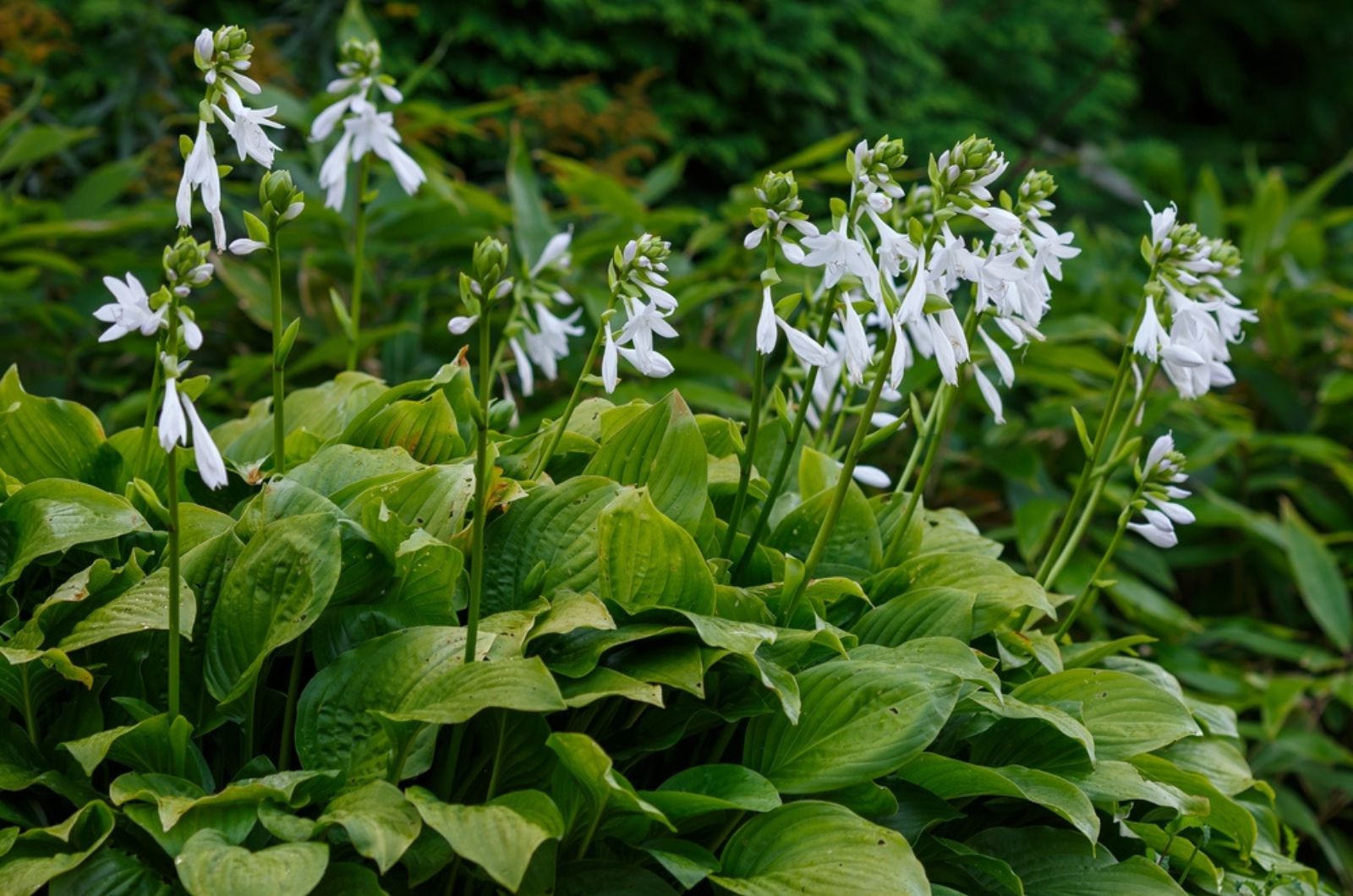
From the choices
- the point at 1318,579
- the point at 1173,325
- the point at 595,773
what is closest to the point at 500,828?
the point at 595,773

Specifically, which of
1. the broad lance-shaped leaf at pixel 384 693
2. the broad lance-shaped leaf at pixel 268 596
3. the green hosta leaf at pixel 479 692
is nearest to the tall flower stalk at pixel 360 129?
the broad lance-shaped leaf at pixel 268 596

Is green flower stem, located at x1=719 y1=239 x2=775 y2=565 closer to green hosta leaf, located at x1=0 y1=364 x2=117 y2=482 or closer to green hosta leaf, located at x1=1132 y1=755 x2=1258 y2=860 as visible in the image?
green hosta leaf, located at x1=1132 y1=755 x2=1258 y2=860

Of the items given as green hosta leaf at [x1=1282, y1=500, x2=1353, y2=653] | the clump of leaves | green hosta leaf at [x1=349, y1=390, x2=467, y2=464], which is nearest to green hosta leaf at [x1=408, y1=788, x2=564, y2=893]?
the clump of leaves

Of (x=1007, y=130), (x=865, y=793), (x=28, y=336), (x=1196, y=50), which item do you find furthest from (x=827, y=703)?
(x=1196, y=50)

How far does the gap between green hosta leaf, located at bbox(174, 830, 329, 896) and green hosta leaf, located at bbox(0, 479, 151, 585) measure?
0.49 metres

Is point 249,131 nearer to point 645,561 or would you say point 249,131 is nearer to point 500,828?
point 645,561

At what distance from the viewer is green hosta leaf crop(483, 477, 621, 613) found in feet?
6.10

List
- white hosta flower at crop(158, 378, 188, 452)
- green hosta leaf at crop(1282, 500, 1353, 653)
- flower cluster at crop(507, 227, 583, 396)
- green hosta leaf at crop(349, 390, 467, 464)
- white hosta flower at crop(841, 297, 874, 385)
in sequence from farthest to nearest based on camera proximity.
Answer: green hosta leaf at crop(1282, 500, 1353, 653), flower cluster at crop(507, 227, 583, 396), green hosta leaf at crop(349, 390, 467, 464), white hosta flower at crop(841, 297, 874, 385), white hosta flower at crop(158, 378, 188, 452)

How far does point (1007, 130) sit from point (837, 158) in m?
1.04

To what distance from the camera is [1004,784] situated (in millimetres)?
1764

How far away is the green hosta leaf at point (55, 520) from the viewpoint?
1.77 meters

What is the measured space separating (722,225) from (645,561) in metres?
2.56

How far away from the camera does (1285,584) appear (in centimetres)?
437

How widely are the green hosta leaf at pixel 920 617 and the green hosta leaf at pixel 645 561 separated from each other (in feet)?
1.24
